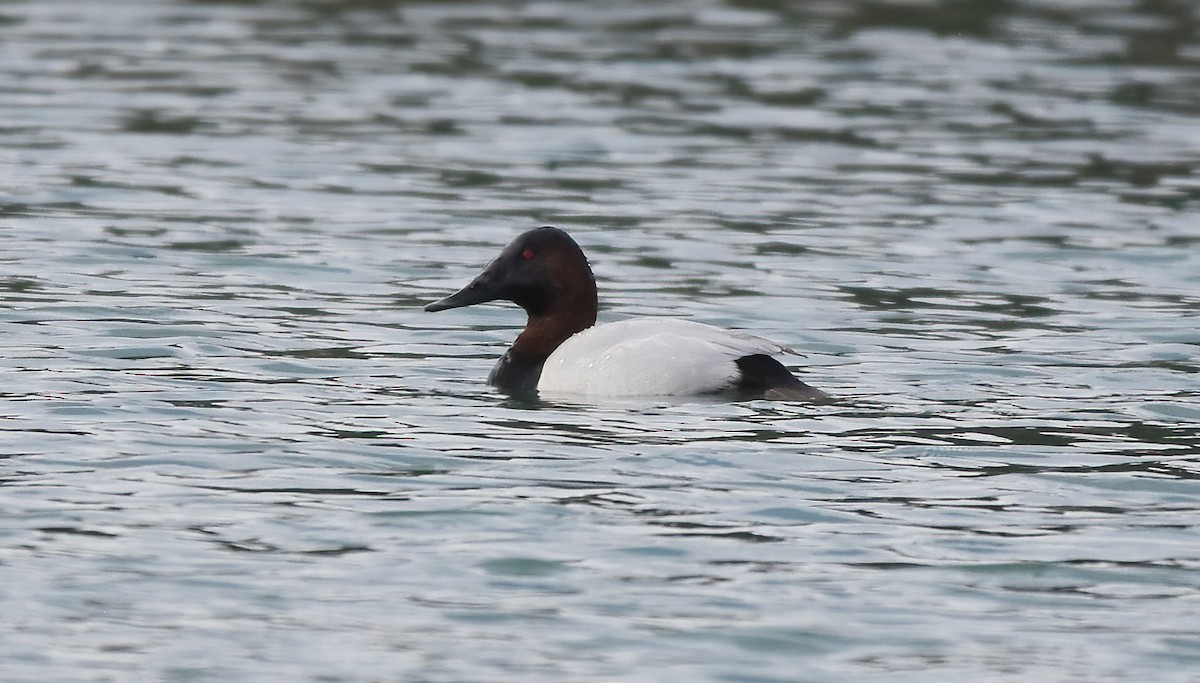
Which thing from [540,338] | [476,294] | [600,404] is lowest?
[600,404]

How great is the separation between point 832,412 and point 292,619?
3485mm

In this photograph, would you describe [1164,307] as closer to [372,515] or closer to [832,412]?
[832,412]

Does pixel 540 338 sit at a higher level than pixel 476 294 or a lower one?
lower

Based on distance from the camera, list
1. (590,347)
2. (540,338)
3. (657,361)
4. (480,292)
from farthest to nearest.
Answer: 1. (480,292)
2. (540,338)
3. (590,347)
4. (657,361)

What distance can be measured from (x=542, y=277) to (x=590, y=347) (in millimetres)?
740

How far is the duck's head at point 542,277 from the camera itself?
394 inches

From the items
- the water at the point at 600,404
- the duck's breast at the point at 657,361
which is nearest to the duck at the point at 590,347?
the duck's breast at the point at 657,361

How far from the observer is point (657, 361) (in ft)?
30.0

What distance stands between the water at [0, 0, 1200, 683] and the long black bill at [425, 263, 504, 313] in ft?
1.19

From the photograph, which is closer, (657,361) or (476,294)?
(657,361)

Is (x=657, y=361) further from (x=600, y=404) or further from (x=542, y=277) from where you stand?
(x=542, y=277)

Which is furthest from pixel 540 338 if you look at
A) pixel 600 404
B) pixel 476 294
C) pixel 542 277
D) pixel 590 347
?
pixel 600 404

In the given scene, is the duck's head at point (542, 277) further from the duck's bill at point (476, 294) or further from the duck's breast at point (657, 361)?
the duck's breast at point (657, 361)

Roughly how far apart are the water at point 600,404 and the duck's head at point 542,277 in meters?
0.43
